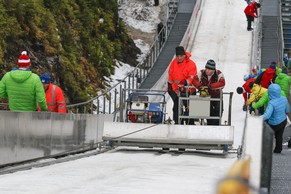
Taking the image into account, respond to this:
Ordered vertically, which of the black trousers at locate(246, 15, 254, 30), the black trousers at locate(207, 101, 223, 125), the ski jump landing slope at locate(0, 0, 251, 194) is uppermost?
the black trousers at locate(246, 15, 254, 30)

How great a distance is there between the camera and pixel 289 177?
34.9 feet

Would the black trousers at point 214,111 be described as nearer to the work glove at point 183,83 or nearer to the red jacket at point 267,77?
the work glove at point 183,83

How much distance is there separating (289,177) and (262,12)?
100 ft

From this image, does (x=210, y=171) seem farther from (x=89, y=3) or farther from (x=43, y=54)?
(x=89, y=3)

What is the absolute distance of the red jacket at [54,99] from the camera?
13.9 meters

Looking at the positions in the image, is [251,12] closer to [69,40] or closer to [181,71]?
[69,40]

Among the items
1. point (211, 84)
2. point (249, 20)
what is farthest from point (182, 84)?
point (249, 20)

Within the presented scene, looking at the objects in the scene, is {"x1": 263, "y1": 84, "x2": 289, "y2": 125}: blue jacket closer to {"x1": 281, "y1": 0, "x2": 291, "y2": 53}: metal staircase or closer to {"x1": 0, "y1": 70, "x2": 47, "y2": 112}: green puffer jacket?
{"x1": 0, "y1": 70, "x2": 47, "y2": 112}: green puffer jacket

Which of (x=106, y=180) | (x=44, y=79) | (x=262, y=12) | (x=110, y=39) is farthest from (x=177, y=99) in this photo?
(x=262, y=12)

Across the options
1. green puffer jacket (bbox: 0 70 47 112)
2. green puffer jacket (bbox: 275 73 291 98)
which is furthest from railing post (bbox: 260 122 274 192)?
green puffer jacket (bbox: 275 73 291 98)

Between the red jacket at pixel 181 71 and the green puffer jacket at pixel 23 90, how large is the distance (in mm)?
4343

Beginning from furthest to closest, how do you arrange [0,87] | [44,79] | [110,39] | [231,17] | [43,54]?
[231,17] < [110,39] < [43,54] < [44,79] < [0,87]

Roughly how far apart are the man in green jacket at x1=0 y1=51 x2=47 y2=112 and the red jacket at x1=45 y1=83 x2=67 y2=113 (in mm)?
1110

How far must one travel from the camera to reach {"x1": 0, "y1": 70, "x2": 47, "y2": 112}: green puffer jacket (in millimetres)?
12472
